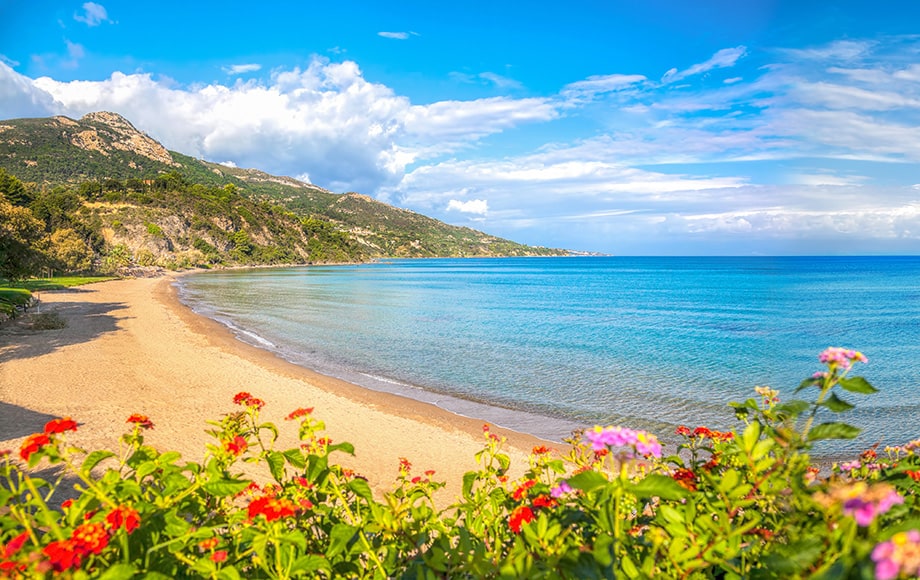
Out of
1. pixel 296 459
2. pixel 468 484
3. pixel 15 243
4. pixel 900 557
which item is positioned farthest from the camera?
pixel 15 243

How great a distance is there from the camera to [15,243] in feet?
67.2

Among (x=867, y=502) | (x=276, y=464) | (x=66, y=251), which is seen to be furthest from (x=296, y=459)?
(x=66, y=251)

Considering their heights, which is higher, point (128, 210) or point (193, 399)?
point (128, 210)

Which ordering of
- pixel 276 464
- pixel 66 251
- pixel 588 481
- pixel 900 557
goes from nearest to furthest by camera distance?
pixel 900 557
pixel 588 481
pixel 276 464
pixel 66 251

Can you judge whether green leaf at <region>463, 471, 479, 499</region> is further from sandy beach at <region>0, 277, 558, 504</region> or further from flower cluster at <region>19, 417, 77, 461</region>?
sandy beach at <region>0, 277, 558, 504</region>

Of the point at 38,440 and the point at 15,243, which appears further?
the point at 15,243

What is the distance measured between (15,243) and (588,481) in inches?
1068

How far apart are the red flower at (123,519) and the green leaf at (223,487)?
0.32m

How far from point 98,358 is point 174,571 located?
1802 centimetres

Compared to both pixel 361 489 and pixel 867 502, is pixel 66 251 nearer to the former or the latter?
pixel 361 489

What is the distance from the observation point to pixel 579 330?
86.7 feet

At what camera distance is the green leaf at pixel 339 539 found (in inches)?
83.4

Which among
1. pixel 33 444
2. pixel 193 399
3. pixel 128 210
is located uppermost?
pixel 128 210

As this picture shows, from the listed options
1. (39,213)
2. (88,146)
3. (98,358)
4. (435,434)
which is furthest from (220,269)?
(435,434)
